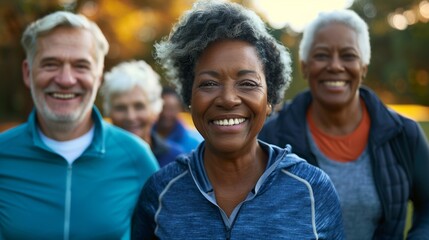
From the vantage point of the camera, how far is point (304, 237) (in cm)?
255

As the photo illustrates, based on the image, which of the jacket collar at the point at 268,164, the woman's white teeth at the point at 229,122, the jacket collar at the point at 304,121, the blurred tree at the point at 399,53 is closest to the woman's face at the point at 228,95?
the woman's white teeth at the point at 229,122

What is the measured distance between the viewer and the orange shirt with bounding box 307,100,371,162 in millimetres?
3508

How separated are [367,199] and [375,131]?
391 mm

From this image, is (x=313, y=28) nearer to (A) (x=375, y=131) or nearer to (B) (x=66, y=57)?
(A) (x=375, y=131)

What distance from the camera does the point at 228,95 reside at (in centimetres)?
256

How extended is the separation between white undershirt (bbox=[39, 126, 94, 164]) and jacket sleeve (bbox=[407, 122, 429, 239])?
5.97ft

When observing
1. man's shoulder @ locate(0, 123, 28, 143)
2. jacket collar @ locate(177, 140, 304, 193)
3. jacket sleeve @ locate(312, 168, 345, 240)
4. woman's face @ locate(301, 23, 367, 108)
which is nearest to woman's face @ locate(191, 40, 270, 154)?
jacket collar @ locate(177, 140, 304, 193)

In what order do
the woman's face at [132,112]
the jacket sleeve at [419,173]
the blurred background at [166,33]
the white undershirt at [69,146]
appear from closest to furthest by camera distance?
the jacket sleeve at [419,173], the white undershirt at [69,146], the woman's face at [132,112], the blurred background at [166,33]

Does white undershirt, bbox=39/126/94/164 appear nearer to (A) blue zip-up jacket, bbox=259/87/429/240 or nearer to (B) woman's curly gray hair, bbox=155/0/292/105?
(B) woman's curly gray hair, bbox=155/0/292/105

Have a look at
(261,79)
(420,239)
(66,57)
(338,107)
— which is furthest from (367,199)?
(66,57)

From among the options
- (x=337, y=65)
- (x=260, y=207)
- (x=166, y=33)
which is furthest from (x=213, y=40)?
(x=166, y=33)

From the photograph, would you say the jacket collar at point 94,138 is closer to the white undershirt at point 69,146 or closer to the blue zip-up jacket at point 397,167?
the white undershirt at point 69,146

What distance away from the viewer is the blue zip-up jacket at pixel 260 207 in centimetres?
256

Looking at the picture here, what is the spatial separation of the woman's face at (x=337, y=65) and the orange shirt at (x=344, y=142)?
0.54ft
